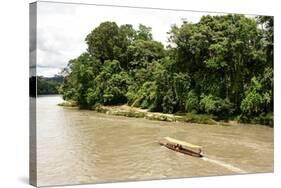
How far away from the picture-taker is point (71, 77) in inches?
305

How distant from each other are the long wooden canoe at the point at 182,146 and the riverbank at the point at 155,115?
31 cm

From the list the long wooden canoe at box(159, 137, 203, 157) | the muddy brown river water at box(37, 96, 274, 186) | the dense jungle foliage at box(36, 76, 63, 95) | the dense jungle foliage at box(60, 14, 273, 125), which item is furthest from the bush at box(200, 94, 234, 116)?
the dense jungle foliage at box(36, 76, 63, 95)

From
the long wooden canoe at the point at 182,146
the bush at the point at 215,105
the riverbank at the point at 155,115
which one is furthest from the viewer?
the bush at the point at 215,105

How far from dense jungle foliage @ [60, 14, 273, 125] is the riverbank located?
2.6 inches

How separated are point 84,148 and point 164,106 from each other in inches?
53.7

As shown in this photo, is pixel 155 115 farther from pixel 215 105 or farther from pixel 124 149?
pixel 215 105

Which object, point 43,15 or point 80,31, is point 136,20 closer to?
point 80,31

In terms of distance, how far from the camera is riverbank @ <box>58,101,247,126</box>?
8078mm

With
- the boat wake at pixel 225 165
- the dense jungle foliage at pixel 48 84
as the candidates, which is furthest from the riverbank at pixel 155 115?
the boat wake at pixel 225 165

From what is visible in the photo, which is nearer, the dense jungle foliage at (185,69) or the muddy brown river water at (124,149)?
the muddy brown river water at (124,149)

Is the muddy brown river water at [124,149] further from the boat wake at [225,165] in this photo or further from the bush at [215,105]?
the bush at [215,105]

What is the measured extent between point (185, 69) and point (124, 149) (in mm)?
1503

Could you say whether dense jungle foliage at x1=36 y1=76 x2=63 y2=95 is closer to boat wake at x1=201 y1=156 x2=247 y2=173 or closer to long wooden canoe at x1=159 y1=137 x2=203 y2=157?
long wooden canoe at x1=159 y1=137 x2=203 y2=157

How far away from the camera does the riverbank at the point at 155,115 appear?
8.08m
